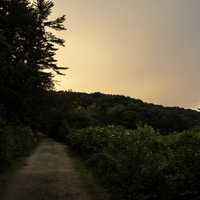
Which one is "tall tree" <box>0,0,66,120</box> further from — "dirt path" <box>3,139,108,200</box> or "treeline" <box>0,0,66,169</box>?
"dirt path" <box>3,139,108,200</box>

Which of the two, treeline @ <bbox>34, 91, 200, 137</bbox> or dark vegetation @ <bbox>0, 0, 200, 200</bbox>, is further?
treeline @ <bbox>34, 91, 200, 137</bbox>

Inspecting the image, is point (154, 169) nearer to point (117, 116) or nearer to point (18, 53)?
point (18, 53)

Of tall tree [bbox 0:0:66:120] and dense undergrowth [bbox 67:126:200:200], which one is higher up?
tall tree [bbox 0:0:66:120]

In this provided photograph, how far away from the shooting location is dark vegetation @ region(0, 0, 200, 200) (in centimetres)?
1552

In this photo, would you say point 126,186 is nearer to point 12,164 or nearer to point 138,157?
point 138,157

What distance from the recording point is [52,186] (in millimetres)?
20969

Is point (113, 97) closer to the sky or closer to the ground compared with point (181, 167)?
closer to the sky

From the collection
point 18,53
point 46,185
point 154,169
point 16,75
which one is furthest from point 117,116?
point 154,169

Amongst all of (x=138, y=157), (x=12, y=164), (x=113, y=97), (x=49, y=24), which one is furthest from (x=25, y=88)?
(x=113, y=97)

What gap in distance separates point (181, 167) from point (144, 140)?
5375 millimetres

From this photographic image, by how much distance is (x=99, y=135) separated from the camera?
34875 mm

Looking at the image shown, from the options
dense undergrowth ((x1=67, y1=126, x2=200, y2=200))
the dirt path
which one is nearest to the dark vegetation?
dense undergrowth ((x1=67, y1=126, x2=200, y2=200))

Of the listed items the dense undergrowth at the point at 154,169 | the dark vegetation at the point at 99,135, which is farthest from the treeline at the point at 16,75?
the dense undergrowth at the point at 154,169

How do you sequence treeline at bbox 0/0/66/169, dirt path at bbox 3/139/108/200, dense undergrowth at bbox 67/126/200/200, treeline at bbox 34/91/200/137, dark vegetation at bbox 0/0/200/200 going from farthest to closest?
treeline at bbox 34/91/200/137, treeline at bbox 0/0/66/169, dirt path at bbox 3/139/108/200, dark vegetation at bbox 0/0/200/200, dense undergrowth at bbox 67/126/200/200
